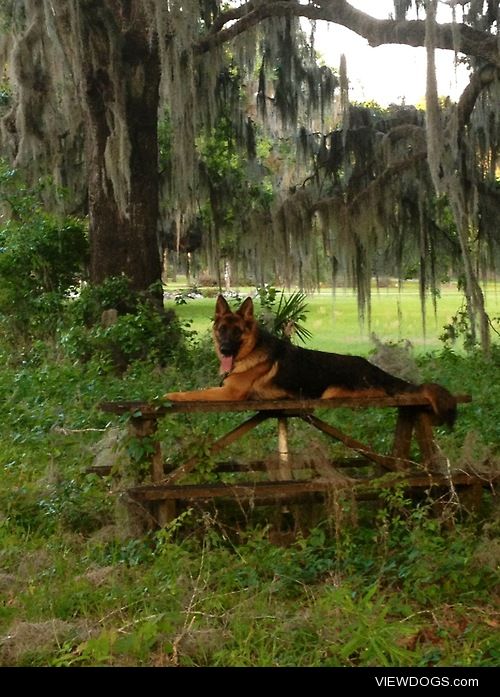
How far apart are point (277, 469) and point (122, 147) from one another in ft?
25.1

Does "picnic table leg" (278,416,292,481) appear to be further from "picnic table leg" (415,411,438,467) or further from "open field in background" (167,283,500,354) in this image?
"open field in background" (167,283,500,354)

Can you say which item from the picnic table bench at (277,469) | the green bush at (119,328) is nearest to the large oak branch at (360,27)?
the green bush at (119,328)

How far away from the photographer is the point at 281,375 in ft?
20.5

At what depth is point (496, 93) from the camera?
11.9 metres

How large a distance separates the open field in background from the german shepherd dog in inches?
278

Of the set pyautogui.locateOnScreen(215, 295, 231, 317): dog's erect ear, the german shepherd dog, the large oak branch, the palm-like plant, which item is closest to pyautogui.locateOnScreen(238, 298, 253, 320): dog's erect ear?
the german shepherd dog

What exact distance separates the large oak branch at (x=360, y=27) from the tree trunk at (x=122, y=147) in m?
1.11

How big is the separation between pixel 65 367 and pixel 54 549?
5.09 m

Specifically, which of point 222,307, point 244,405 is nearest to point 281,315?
point 222,307

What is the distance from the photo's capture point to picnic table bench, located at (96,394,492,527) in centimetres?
576

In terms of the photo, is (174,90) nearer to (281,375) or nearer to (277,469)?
(281,375)

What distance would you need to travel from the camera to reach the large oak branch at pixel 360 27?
36.6 ft

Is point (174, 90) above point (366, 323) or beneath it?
above

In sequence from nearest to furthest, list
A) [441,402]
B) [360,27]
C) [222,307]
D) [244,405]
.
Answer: [244,405] → [441,402] → [222,307] → [360,27]
